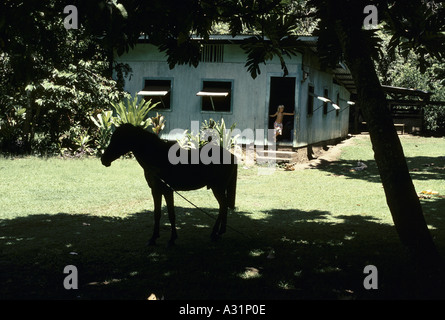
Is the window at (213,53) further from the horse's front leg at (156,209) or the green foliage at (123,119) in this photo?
the horse's front leg at (156,209)

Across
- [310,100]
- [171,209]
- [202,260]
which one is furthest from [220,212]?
[310,100]

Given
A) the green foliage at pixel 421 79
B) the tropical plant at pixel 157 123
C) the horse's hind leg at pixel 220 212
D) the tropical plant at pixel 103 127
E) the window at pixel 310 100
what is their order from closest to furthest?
the horse's hind leg at pixel 220 212 < the tropical plant at pixel 103 127 < the tropical plant at pixel 157 123 < the window at pixel 310 100 < the green foliage at pixel 421 79

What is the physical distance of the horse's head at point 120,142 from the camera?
5.51m

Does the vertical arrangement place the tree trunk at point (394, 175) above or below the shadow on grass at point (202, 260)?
above

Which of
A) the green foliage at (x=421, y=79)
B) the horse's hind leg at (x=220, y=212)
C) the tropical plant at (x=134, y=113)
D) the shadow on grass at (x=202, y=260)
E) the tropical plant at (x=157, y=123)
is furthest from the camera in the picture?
the green foliage at (x=421, y=79)

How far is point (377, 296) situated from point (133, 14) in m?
3.71

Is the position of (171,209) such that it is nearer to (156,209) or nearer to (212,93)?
(156,209)

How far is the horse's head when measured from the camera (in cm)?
551

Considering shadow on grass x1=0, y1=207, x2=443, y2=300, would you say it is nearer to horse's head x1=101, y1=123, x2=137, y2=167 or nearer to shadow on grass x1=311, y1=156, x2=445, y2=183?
horse's head x1=101, y1=123, x2=137, y2=167

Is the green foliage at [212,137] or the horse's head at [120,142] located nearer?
the horse's head at [120,142]

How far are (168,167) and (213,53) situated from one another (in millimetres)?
12634

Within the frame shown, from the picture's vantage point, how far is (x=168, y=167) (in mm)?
5695

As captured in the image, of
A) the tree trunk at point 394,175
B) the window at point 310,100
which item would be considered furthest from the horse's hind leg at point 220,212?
the window at point 310,100
